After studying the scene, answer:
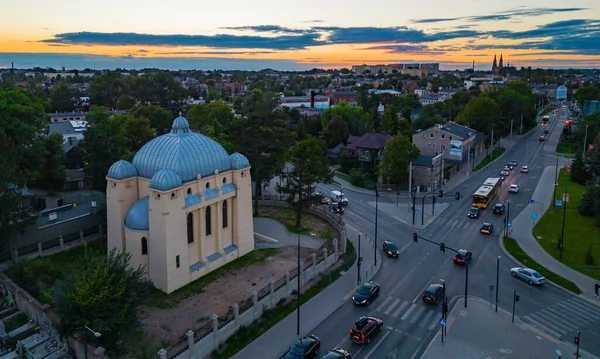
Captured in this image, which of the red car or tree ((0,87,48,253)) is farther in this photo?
tree ((0,87,48,253))

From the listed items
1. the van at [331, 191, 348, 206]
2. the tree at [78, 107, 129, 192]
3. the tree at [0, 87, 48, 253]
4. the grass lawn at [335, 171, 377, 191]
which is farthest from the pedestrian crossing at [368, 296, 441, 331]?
the grass lawn at [335, 171, 377, 191]

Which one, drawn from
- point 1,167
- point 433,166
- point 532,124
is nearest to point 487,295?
point 433,166

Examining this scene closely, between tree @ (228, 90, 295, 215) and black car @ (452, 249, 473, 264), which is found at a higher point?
tree @ (228, 90, 295, 215)

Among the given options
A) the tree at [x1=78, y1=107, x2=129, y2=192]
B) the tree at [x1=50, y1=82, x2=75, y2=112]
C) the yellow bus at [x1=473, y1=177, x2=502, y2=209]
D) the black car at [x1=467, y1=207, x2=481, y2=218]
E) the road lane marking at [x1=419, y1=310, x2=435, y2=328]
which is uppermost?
the tree at [x1=50, y1=82, x2=75, y2=112]

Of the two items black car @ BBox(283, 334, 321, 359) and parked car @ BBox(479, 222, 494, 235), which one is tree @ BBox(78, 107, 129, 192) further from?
parked car @ BBox(479, 222, 494, 235)

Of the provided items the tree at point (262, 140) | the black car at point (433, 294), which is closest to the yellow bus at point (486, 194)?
the tree at point (262, 140)

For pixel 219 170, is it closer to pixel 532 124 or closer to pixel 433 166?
pixel 433 166

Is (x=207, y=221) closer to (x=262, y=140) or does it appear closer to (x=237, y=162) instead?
(x=237, y=162)
